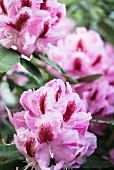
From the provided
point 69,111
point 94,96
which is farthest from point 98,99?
point 69,111

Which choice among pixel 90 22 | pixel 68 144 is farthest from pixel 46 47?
pixel 90 22

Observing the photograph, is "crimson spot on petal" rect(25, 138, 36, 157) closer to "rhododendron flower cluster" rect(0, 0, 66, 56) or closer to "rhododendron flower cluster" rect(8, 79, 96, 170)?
"rhododendron flower cluster" rect(8, 79, 96, 170)

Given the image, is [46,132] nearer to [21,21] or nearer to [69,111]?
[69,111]

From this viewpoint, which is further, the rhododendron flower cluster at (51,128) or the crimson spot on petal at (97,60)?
the crimson spot on petal at (97,60)

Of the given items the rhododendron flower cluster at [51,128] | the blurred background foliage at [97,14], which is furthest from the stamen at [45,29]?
the blurred background foliage at [97,14]

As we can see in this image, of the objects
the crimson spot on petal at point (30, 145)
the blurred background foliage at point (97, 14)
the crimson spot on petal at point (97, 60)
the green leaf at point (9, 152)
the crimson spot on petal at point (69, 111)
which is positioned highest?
the crimson spot on petal at point (69, 111)

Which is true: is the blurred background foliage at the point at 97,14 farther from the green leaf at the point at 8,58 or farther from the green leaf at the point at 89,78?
the green leaf at the point at 8,58
